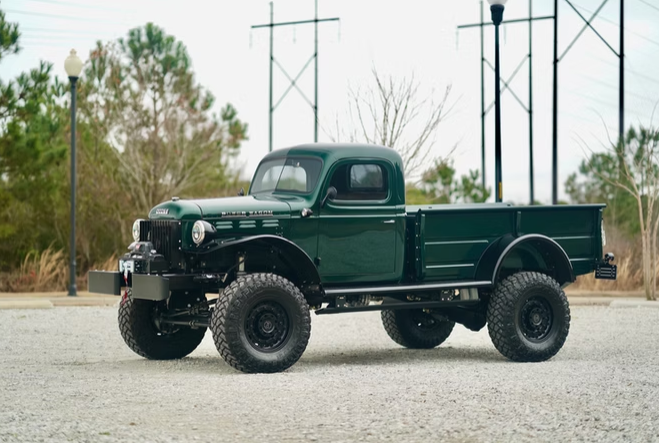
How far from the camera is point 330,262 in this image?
11.4 meters

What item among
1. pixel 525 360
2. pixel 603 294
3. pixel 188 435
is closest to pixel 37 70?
pixel 603 294

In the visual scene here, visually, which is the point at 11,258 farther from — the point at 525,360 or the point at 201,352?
the point at 525,360

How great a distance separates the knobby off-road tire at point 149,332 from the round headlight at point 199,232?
1.44 m

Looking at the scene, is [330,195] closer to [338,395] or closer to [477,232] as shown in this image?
[477,232]

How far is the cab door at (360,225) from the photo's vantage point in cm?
1133

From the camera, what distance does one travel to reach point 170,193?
2731 cm

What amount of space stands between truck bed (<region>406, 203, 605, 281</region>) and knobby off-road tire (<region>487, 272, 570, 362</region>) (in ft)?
1.64

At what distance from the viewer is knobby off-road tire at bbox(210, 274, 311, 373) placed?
1038 cm

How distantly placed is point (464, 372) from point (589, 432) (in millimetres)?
3225

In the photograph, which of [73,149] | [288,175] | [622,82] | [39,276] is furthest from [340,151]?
[622,82]

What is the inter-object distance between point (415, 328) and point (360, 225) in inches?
110

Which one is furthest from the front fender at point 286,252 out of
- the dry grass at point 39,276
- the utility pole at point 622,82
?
the utility pole at point 622,82

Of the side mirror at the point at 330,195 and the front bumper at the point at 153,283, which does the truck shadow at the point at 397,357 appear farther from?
the side mirror at the point at 330,195

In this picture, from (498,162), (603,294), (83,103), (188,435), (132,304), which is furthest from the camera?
(83,103)
